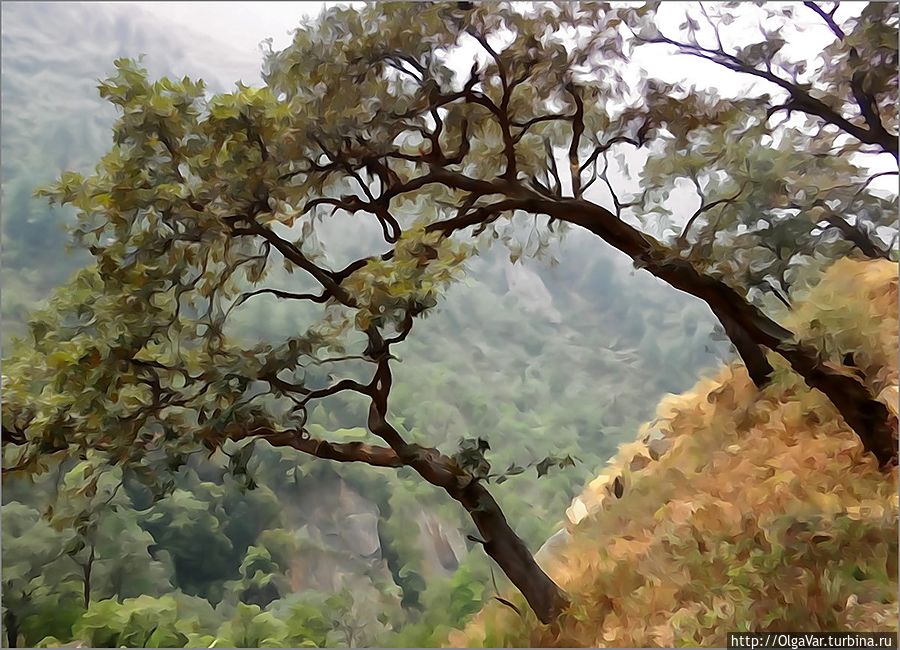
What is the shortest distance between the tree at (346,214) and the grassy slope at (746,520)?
0.06 metres

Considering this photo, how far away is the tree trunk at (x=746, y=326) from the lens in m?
1.48

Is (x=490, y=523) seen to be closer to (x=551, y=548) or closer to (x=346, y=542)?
(x=551, y=548)

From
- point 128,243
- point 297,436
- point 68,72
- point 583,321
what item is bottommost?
point 297,436

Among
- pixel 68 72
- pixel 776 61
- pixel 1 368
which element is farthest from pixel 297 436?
pixel 776 61

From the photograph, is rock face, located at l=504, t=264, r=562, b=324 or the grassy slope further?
rock face, located at l=504, t=264, r=562, b=324

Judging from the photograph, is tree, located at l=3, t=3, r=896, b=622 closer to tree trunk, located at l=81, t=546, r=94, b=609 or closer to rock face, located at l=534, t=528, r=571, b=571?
rock face, located at l=534, t=528, r=571, b=571

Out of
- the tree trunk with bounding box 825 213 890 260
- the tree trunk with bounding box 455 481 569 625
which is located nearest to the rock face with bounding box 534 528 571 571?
the tree trunk with bounding box 455 481 569 625

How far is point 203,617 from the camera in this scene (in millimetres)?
1475

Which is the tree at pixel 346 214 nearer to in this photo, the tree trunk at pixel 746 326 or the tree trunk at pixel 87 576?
the tree trunk at pixel 746 326

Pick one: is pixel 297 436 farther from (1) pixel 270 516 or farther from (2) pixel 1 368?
(2) pixel 1 368

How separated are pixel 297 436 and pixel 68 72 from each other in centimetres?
96

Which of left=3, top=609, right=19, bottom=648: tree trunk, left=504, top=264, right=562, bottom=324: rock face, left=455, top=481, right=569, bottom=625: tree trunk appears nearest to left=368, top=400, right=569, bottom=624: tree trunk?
left=455, top=481, right=569, bottom=625: tree trunk

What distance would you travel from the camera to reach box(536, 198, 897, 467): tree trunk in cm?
148

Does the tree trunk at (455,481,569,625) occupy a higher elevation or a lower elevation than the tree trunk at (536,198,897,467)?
lower
